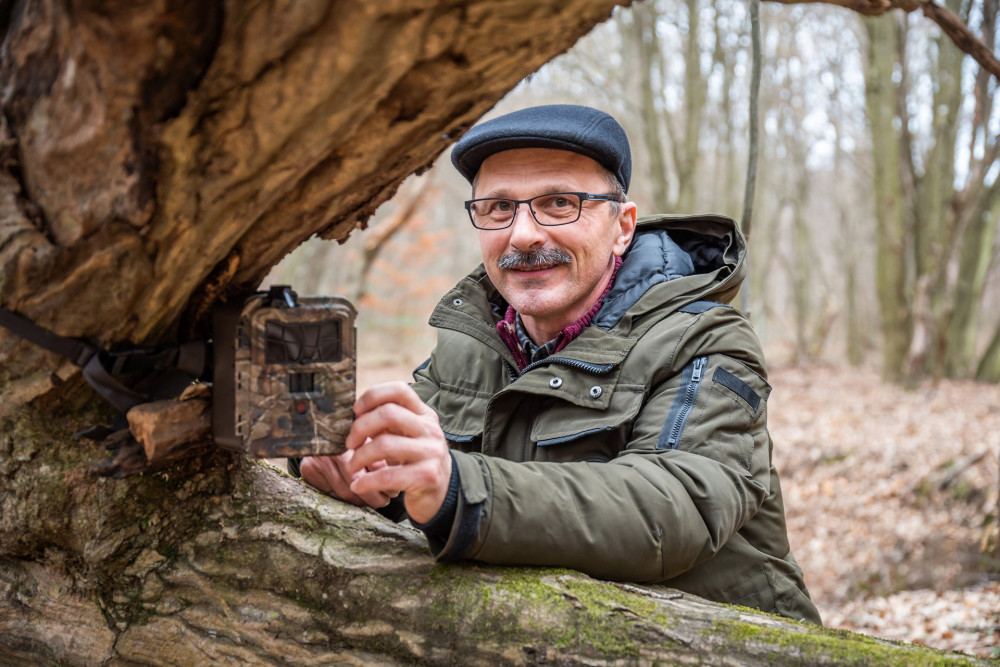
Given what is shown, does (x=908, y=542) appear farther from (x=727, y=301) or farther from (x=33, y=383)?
(x=33, y=383)

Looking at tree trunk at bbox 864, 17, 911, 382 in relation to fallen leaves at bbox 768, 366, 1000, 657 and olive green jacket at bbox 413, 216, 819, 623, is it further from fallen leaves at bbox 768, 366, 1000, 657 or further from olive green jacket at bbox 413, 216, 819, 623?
olive green jacket at bbox 413, 216, 819, 623

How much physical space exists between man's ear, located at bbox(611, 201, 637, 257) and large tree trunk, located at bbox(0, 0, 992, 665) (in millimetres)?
1375

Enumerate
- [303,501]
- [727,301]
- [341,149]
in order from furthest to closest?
[727,301], [303,501], [341,149]

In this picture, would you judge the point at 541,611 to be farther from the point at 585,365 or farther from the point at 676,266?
the point at 676,266

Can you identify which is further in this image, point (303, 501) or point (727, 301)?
point (727, 301)

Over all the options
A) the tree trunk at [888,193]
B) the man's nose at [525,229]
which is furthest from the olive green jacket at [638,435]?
the tree trunk at [888,193]

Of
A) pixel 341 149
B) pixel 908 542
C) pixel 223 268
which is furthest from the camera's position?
pixel 908 542

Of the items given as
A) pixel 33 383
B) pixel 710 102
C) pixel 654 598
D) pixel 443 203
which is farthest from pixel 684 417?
pixel 443 203

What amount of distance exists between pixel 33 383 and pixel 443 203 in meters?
24.6

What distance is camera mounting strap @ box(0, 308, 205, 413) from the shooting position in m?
1.57

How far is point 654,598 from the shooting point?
1.74 metres

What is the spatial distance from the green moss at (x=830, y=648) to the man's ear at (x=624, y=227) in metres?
1.60

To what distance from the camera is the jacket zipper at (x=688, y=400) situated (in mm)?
2090

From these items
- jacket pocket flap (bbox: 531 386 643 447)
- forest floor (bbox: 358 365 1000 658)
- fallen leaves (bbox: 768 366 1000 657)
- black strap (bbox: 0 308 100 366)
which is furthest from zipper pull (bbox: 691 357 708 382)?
fallen leaves (bbox: 768 366 1000 657)
